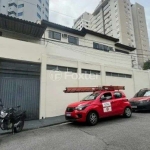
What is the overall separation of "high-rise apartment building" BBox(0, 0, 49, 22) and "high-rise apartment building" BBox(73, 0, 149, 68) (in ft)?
97.5

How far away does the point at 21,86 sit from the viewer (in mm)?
10531

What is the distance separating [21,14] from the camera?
56969mm

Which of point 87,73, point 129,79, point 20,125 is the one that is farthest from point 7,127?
point 129,79

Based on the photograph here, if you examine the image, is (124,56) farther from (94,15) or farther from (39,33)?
(94,15)

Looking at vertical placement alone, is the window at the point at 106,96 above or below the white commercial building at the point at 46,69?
below

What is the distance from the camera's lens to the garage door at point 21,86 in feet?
32.9

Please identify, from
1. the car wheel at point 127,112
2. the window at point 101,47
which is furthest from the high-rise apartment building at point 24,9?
the car wheel at point 127,112

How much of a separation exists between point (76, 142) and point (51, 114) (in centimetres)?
626

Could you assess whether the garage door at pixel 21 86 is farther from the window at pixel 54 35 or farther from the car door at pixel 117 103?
the window at pixel 54 35

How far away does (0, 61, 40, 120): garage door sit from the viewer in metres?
10.0

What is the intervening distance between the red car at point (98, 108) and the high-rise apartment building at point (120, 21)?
5177 centimetres

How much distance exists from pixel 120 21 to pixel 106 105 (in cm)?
6148

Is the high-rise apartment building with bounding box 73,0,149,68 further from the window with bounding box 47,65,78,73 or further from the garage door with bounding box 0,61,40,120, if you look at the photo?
the garage door with bounding box 0,61,40,120

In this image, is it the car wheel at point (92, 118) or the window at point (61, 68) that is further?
the window at point (61, 68)
